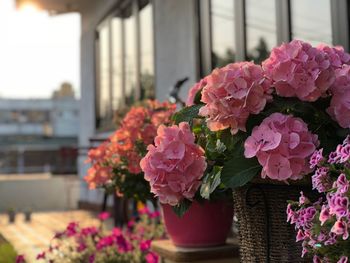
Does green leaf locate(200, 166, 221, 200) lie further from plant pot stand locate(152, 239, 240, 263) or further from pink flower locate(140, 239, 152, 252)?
pink flower locate(140, 239, 152, 252)

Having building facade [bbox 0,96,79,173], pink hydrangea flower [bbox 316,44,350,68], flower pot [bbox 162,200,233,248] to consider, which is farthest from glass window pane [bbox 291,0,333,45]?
building facade [bbox 0,96,79,173]

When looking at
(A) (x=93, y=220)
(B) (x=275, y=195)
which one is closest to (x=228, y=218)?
(B) (x=275, y=195)

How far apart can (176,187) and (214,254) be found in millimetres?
691

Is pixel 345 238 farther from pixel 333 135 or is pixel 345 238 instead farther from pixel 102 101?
pixel 102 101

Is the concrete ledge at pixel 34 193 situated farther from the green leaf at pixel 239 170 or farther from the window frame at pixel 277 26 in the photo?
the green leaf at pixel 239 170

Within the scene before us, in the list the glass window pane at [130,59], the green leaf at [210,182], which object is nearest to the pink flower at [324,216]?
the green leaf at [210,182]

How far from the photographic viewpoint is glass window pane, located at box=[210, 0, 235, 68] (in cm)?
387

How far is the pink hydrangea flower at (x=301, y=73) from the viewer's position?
141 cm

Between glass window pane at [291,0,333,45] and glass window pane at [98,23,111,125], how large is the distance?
14.8ft

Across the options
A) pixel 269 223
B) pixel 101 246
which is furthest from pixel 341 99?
pixel 101 246

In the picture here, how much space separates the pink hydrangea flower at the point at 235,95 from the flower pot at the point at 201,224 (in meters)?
0.75

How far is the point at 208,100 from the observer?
4.75 ft

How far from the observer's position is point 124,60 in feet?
22.1

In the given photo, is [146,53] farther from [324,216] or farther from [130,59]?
[324,216]
